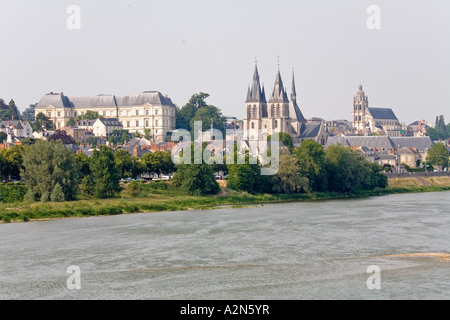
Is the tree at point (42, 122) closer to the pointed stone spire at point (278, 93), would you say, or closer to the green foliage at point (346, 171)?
the pointed stone spire at point (278, 93)

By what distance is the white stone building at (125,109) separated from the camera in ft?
379

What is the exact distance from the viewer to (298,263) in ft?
79.6

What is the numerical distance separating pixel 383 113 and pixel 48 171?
116 metres

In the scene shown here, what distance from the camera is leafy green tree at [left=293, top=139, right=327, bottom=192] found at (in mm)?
53906

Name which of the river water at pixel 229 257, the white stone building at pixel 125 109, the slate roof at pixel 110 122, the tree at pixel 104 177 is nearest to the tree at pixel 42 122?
the white stone building at pixel 125 109

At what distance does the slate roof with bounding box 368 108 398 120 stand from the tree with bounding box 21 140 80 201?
110 meters

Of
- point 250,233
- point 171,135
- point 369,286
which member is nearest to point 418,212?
point 250,233

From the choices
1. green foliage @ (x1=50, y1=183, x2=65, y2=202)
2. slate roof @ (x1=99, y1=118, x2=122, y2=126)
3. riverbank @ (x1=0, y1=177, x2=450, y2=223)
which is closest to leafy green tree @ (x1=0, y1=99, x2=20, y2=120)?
slate roof @ (x1=99, y1=118, x2=122, y2=126)

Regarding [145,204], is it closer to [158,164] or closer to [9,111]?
[158,164]

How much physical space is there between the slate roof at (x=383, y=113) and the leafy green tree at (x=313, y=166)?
91828 mm

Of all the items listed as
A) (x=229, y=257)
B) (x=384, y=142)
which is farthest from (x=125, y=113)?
(x=229, y=257)

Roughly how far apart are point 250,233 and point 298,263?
23.6ft

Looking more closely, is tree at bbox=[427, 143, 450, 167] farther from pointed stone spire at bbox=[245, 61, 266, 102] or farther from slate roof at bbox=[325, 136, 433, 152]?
pointed stone spire at bbox=[245, 61, 266, 102]
